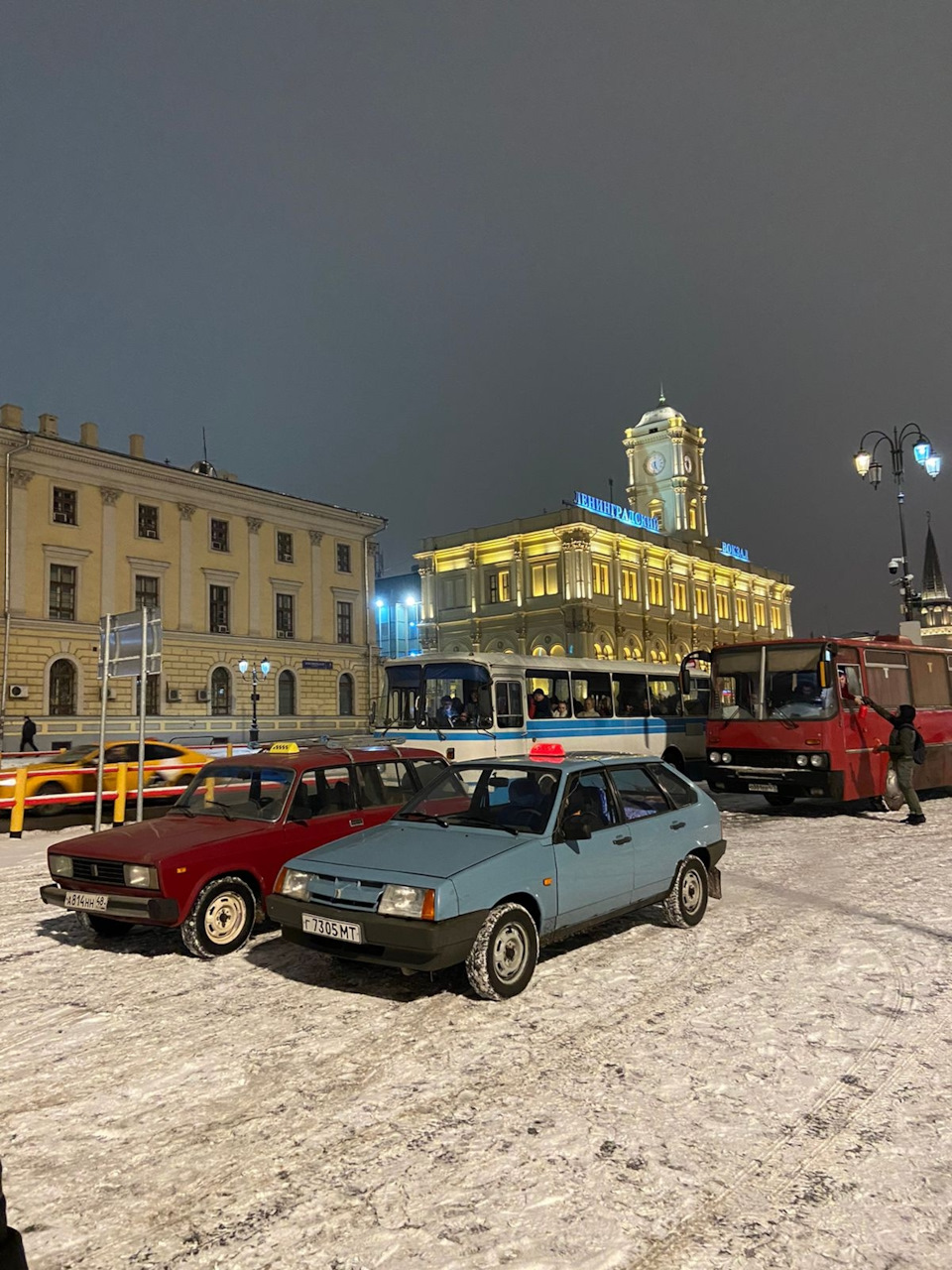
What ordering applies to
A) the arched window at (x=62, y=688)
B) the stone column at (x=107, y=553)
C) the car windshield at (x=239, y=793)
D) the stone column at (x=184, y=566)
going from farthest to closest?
the stone column at (x=184, y=566)
the stone column at (x=107, y=553)
the arched window at (x=62, y=688)
the car windshield at (x=239, y=793)

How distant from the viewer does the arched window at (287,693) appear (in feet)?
138

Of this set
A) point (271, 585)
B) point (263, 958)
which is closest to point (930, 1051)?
point (263, 958)

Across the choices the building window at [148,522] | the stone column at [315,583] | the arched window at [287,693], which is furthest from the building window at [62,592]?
the stone column at [315,583]

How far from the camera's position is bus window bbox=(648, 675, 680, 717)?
65.8 feet

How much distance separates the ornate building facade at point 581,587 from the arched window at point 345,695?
62.6 ft

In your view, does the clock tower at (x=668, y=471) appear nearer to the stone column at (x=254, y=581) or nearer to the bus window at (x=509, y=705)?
the stone column at (x=254, y=581)

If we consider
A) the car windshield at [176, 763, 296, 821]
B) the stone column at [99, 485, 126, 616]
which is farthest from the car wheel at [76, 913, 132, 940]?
the stone column at [99, 485, 126, 616]

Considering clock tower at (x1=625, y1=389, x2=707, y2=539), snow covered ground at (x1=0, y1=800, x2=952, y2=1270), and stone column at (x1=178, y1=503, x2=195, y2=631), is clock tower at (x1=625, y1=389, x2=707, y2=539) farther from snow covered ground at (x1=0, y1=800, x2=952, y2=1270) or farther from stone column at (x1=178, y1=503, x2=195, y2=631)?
snow covered ground at (x1=0, y1=800, x2=952, y2=1270)

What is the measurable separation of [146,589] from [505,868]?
121ft

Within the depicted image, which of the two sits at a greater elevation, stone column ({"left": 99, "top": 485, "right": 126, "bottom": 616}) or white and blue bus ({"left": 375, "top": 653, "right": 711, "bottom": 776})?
stone column ({"left": 99, "top": 485, "right": 126, "bottom": 616})

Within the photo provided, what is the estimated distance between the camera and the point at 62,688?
113 feet

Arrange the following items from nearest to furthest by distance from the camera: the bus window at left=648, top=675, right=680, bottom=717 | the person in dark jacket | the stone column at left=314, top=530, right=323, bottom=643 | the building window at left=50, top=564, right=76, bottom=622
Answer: the person in dark jacket
the bus window at left=648, top=675, right=680, bottom=717
the building window at left=50, top=564, right=76, bottom=622
the stone column at left=314, top=530, right=323, bottom=643

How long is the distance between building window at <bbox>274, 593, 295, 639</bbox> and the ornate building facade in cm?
2218

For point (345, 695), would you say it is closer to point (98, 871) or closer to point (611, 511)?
point (611, 511)
